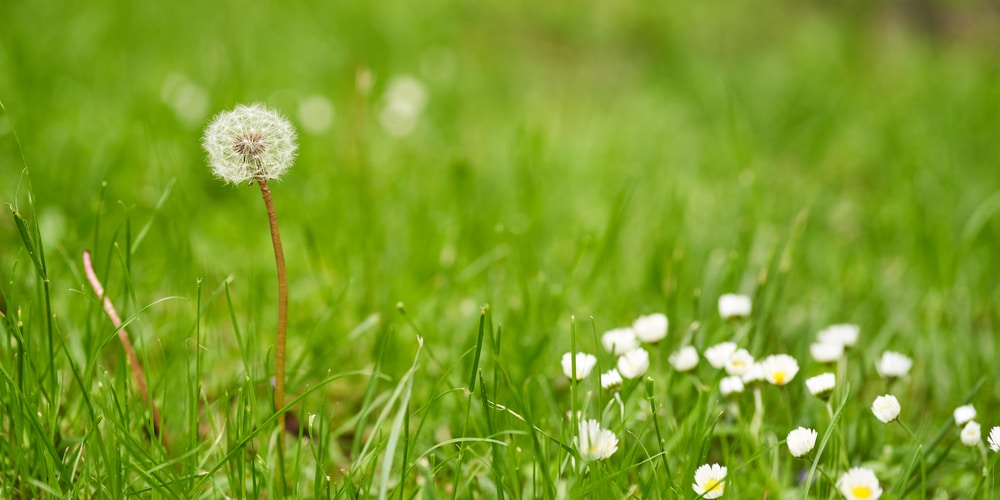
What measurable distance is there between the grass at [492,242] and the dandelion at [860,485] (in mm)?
53

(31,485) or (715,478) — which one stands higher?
(31,485)

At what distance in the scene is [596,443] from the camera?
1276mm

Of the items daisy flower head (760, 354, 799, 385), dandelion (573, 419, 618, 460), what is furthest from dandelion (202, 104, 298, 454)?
daisy flower head (760, 354, 799, 385)

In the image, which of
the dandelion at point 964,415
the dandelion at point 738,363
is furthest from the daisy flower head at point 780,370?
the dandelion at point 964,415

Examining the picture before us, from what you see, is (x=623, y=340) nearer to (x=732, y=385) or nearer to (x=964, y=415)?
(x=732, y=385)

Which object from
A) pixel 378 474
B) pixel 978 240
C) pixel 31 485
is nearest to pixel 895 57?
pixel 978 240

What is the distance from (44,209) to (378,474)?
1492 mm

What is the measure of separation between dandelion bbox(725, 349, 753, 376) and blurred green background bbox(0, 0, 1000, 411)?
30 centimetres

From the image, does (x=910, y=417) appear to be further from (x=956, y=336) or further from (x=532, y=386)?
(x=532, y=386)

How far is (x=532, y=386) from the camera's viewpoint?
161cm

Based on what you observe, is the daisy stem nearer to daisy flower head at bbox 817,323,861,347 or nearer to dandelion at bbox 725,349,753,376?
dandelion at bbox 725,349,753,376

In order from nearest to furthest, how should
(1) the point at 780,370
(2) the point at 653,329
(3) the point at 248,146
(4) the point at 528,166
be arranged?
(3) the point at 248,146
(1) the point at 780,370
(2) the point at 653,329
(4) the point at 528,166

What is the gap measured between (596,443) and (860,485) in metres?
0.43

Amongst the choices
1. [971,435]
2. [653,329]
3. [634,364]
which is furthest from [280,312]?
[971,435]
